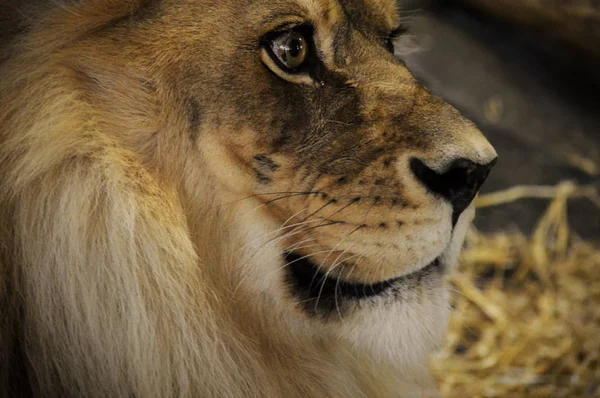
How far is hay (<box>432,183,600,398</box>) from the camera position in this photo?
8.17 feet

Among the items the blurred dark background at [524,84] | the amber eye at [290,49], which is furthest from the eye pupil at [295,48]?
the blurred dark background at [524,84]

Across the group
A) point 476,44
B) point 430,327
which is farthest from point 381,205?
point 476,44

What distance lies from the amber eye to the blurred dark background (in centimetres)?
190

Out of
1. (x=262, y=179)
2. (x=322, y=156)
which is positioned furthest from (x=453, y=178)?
(x=262, y=179)

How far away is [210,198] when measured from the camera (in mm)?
1404

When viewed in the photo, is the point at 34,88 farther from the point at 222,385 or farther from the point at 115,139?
the point at 222,385

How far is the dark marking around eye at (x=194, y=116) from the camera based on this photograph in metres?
1.38

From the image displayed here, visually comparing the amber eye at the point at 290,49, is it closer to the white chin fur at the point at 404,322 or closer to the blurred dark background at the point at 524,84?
the white chin fur at the point at 404,322

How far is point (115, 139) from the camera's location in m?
1.36

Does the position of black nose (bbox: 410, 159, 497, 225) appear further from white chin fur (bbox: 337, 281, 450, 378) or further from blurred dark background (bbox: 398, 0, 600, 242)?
blurred dark background (bbox: 398, 0, 600, 242)

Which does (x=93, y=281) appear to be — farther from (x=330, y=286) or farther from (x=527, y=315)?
(x=527, y=315)

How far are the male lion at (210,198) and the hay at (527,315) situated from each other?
1.11 meters

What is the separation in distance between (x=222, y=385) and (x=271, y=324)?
0.47ft

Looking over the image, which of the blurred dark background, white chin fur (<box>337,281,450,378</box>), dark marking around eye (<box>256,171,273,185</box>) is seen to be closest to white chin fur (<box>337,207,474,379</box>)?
white chin fur (<box>337,281,450,378</box>)
